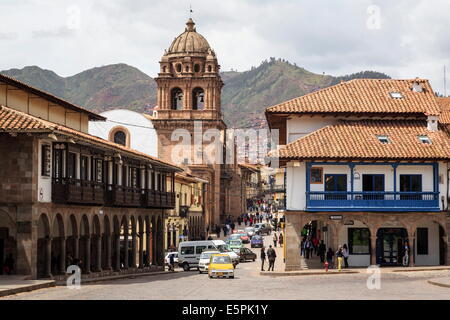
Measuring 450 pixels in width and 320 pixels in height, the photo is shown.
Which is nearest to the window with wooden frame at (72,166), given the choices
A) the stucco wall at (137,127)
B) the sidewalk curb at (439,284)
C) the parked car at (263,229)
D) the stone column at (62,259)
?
the stone column at (62,259)

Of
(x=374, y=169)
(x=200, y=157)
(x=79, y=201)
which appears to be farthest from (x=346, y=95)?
(x=200, y=157)

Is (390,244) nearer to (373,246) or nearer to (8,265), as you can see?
(373,246)

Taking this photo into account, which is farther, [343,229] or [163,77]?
[163,77]

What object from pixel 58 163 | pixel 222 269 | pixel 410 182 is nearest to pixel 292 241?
pixel 222 269

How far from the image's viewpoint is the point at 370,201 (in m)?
48.0

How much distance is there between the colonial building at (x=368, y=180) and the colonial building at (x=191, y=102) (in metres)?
60.4

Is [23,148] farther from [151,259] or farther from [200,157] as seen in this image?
[200,157]

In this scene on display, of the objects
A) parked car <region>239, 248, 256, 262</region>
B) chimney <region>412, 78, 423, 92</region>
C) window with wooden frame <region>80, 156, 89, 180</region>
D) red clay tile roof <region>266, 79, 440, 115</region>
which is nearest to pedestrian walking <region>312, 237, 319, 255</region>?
red clay tile roof <region>266, 79, 440, 115</region>

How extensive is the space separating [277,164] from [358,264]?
6889 mm

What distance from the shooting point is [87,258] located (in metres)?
46.0

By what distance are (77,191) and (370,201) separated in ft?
50.2

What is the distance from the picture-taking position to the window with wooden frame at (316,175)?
159ft

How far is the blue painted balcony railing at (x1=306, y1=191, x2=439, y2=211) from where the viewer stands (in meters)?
47.9

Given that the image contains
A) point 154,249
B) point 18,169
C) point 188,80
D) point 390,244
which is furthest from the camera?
point 188,80
